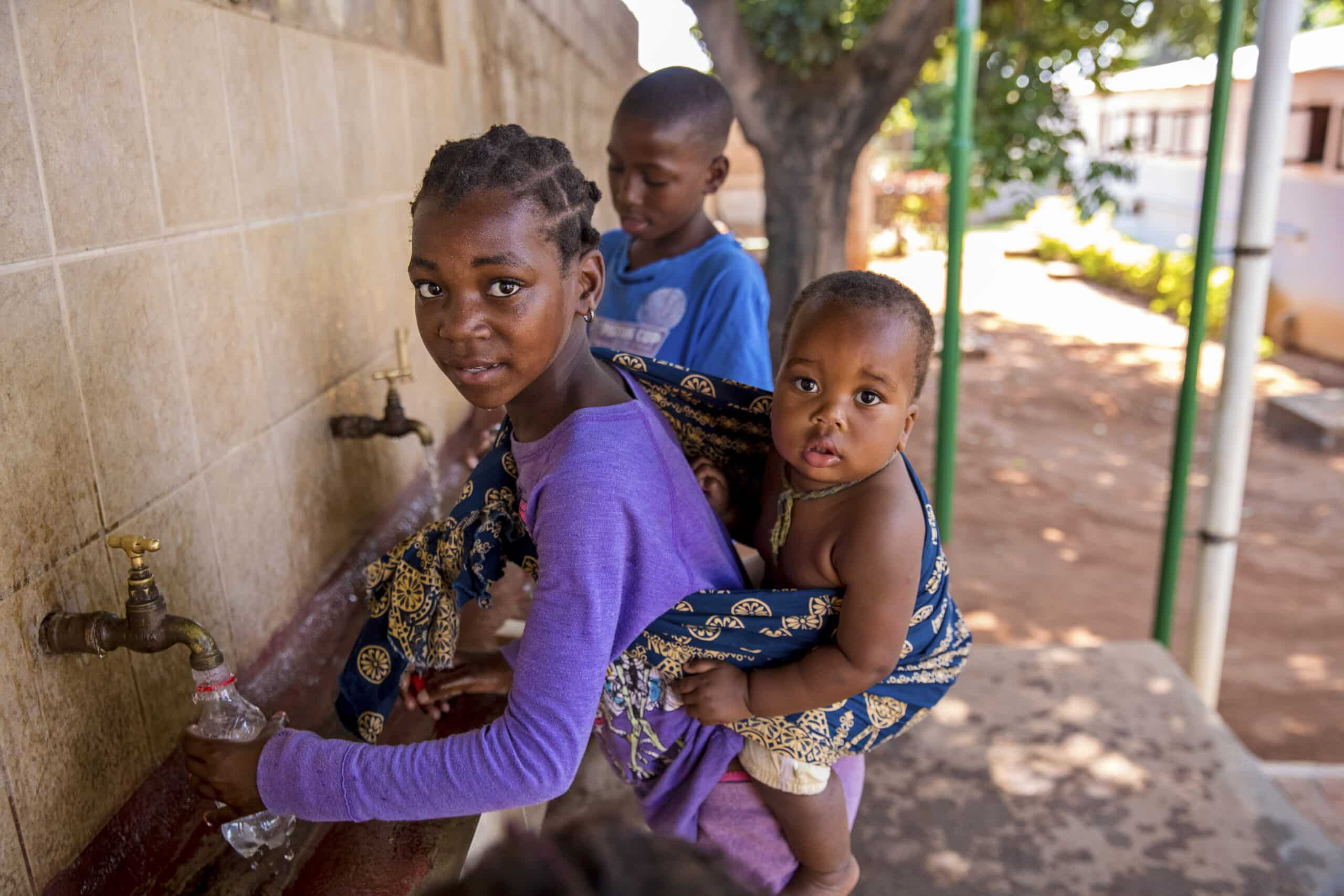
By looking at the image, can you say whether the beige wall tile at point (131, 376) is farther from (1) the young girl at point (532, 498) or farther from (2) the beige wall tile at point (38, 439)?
(1) the young girl at point (532, 498)

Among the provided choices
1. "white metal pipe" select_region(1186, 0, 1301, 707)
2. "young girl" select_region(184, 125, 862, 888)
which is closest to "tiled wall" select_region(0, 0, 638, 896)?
"young girl" select_region(184, 125, 862, 888)

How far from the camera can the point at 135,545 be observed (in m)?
1.31

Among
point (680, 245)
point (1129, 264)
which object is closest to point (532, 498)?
point (680, 245)

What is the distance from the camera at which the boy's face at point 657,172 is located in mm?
2287

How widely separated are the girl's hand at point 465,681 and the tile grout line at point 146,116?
85 centimetres

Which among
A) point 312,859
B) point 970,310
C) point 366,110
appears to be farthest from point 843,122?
point 970,310

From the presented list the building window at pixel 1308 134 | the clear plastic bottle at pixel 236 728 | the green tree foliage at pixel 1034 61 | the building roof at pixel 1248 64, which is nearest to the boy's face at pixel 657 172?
the clear plastic bottle at pixel 236 728

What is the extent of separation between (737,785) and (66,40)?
142 centimetres

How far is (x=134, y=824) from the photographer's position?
1.51m

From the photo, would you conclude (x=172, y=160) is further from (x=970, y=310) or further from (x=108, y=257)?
(x=970, y=310)

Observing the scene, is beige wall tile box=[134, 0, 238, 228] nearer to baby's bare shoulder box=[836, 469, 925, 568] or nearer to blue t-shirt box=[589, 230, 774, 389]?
blue t-shirt box=[589, 230, 774, 389]

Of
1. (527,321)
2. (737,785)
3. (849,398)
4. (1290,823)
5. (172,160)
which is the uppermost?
(172,160)

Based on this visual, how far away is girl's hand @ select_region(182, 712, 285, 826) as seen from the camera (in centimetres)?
129

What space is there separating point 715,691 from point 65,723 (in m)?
0.89
